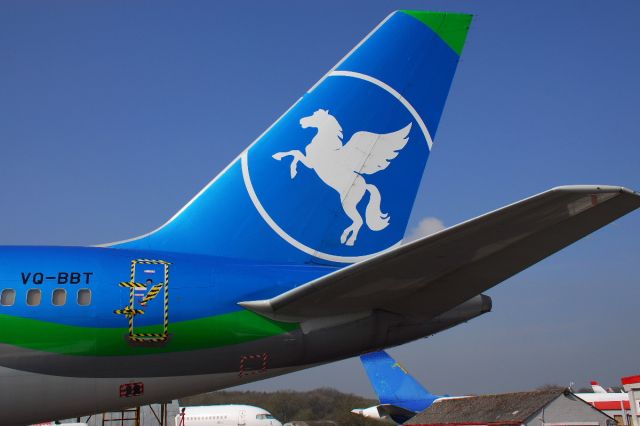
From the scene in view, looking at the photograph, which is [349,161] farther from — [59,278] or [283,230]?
[59,278]

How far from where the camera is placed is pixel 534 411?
32688 millimetres

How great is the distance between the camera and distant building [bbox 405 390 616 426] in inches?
1292

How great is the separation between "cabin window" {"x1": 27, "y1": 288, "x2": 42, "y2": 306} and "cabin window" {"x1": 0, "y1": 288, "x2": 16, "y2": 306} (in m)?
0.17

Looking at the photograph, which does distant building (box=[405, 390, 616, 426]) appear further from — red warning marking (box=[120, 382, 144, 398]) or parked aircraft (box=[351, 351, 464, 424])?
red warning marking (box=[120, 382, 144, 398])

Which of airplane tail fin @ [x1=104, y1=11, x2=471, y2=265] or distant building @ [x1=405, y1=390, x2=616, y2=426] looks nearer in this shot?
airplane tail fin @ [x1=104, y1=11, x2=471, y2=265]

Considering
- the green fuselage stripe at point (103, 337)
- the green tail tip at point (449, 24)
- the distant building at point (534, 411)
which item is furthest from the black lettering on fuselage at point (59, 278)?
the distant building at point (534, 411)

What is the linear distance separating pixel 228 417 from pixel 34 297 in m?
42.8

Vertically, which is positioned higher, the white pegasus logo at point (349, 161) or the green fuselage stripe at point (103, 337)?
the white pegasus logo at point (349, 161)

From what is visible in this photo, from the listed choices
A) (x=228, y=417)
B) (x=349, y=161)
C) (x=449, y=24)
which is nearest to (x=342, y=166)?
(x=349, y=161)

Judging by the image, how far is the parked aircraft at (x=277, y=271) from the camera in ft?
23.9

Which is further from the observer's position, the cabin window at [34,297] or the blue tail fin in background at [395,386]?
the blue tail fin in background at [395,386]

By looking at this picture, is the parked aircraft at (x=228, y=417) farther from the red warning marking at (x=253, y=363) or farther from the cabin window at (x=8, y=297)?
the cabin window at (x=8, y=297)

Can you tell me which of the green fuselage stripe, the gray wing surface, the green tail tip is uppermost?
the green tail tip

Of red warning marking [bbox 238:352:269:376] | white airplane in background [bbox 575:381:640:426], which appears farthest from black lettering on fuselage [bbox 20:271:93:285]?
white airplane in background [bbox 575:381:640:426]
